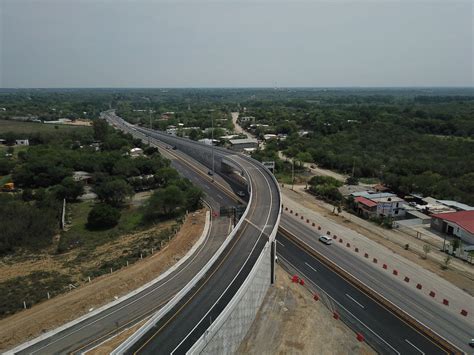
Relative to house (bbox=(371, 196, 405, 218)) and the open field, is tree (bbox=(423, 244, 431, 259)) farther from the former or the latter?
the open field

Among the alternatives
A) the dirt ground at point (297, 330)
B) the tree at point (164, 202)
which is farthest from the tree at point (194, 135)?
the dirt ground at point (297, 330)

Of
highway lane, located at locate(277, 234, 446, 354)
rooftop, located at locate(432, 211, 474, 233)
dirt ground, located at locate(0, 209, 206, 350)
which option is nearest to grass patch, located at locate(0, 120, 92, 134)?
Result: dirt ground, located at locate(0, 209, 206, 350)

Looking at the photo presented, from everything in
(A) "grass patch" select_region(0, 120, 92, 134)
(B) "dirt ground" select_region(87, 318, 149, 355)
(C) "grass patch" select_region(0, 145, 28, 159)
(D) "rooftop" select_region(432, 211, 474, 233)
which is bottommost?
(C) "grass patch" select_region(0, 145, 28, 159)

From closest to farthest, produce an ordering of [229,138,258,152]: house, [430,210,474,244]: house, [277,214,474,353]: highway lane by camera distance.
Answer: [277,214,474,353]: highway lane < [430,210,474,244]: house < [229,138,258,152]: house

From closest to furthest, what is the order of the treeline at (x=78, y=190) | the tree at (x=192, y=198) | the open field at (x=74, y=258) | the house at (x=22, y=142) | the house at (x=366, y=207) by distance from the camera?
the open field at (x=74, y=258) < the treeline at (x=78, y=190) < the house at (x=366, y=207) < the tree at (x=192, y=198) < the house at (x=22, y=142)

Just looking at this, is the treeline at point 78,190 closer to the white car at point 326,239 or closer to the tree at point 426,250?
the white car at point 326,239

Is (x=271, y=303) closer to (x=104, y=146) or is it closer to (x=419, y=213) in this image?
(x=419, y=213)
